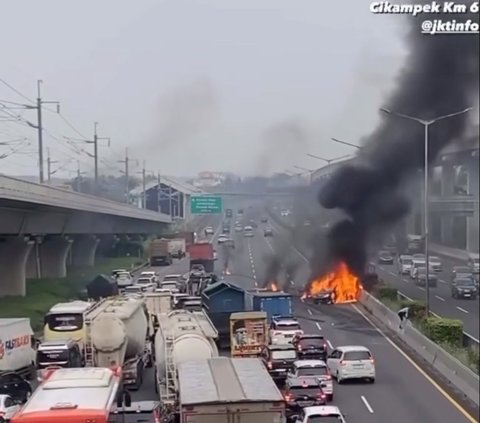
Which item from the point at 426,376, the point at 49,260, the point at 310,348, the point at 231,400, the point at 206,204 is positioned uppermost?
the point at 206,204

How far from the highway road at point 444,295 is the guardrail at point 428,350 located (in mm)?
954

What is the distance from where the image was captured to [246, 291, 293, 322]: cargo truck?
38.6m

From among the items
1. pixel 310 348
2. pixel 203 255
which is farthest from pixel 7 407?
pixel 203 255

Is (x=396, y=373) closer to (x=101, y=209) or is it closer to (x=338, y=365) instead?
(x=338, y=365)

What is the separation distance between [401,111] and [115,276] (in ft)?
97.0

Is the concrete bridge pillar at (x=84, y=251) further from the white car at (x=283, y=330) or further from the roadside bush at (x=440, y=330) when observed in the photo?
the roadside bush at (x=440, y=330)

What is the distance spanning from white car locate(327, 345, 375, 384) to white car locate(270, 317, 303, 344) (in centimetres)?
510

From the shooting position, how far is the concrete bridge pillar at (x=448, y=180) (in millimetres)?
11061

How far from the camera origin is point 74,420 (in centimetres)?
1407

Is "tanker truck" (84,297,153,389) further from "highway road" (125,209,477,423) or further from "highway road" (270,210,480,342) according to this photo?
"highway road" (270,210,480,342)

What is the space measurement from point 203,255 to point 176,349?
42464mm

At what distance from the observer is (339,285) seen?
4847cm

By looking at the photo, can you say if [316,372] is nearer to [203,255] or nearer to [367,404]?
[367,404]

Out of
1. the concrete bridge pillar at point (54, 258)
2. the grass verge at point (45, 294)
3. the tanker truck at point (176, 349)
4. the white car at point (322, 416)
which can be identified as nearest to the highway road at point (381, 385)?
the white car at point (322, 416)
